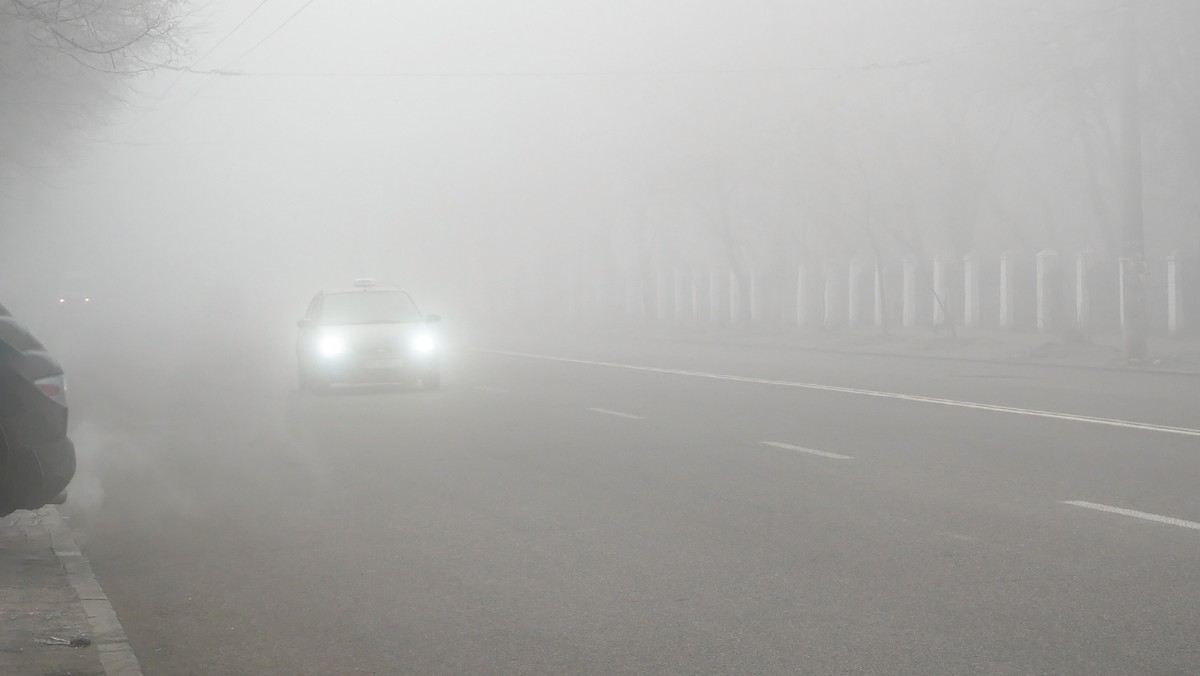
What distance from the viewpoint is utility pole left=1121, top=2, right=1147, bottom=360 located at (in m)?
26.8

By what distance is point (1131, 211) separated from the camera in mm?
26938

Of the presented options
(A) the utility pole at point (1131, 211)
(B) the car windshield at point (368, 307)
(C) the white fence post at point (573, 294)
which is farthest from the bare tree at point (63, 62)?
(C) the white fence post at point (573, 294)

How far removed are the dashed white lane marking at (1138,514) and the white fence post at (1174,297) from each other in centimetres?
2804

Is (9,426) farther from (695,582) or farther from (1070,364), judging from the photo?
(1070,364)

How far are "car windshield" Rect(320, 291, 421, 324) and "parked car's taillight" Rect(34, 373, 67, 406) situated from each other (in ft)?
49.4

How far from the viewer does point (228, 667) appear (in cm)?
648

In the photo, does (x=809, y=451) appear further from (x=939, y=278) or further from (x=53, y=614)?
(x=939, y=278)

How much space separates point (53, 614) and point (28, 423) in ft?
3.11

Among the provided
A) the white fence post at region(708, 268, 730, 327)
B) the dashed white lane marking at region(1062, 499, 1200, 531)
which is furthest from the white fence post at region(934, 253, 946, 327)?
the dashed white lane marking at region(1062, 499, 1200, 531)

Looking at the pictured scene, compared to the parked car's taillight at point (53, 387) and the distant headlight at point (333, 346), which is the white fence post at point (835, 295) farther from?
the parked car's taillight at point (53, 387)

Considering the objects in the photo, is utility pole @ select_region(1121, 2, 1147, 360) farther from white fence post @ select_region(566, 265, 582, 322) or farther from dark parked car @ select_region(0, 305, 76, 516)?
white fence post @ select_region(566, 265, 582, 322)

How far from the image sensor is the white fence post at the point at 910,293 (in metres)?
46.5

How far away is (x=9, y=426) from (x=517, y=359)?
24.7m

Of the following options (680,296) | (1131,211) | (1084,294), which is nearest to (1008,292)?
(1084,294)
